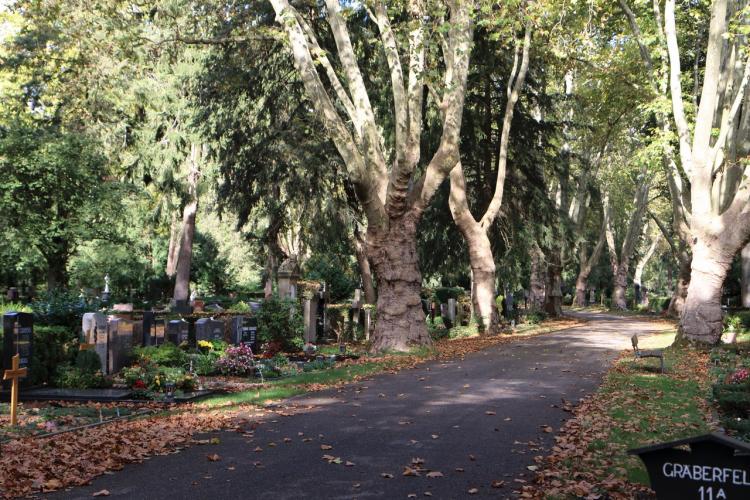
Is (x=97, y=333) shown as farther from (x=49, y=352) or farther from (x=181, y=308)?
(x=181, y=308)

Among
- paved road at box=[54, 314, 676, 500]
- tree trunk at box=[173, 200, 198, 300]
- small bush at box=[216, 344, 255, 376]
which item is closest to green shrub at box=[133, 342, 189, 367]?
small bush at box=[216, 344, 255, 376]

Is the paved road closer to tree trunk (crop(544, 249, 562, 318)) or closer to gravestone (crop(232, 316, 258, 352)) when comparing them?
gravestone (crop(232, 316, 258, 352))

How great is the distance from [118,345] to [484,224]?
49.2 feet

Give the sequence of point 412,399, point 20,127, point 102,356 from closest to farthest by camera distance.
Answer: point 412,399, point 102,356, point 20,127

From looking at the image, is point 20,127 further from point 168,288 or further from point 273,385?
point 168,288

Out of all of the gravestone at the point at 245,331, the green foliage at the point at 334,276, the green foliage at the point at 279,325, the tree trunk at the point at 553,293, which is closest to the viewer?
the gravestone at the point at 245,331

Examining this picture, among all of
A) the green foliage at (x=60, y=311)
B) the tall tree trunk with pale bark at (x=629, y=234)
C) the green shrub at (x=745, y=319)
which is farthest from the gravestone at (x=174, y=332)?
the tall tree trunk with pale bark at (x=629, y=234)

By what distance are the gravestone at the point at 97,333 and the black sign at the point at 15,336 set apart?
2.07 m

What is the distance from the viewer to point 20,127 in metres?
23.7

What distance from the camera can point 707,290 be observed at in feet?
66.6

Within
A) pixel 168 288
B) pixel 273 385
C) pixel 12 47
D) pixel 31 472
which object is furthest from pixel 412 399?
pixel 168 288

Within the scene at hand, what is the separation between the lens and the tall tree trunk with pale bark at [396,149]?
18.5 metres

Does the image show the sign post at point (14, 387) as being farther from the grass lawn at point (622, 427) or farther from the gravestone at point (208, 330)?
the gravestone at point (208, 330)

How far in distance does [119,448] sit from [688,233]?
2253 centimetres
